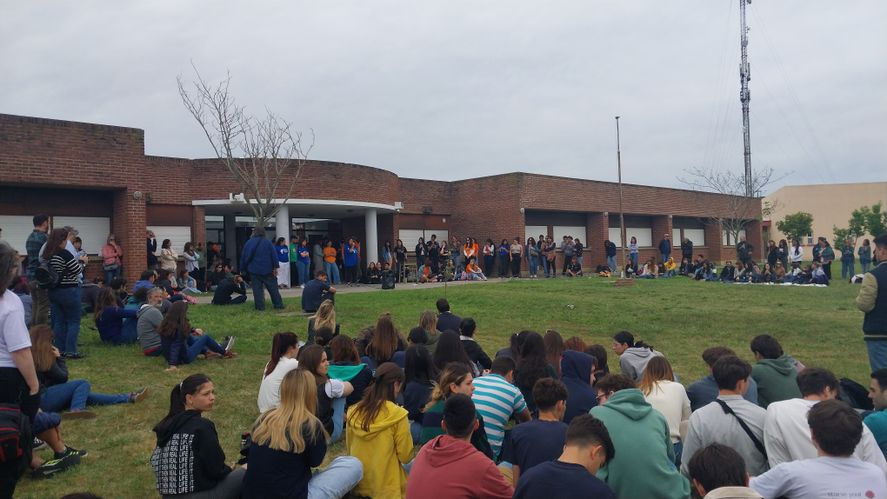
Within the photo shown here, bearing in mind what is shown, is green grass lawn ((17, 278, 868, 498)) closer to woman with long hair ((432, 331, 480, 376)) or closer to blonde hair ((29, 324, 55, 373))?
blonde hair ((29, 324, 55, 373))

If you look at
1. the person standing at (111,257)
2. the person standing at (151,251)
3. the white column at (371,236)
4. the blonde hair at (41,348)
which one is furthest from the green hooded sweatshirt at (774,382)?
the white column at (371,236)

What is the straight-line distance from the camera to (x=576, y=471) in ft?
10.1

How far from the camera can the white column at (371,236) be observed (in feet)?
78.3

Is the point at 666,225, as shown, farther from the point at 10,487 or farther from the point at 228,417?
the point at 10,487

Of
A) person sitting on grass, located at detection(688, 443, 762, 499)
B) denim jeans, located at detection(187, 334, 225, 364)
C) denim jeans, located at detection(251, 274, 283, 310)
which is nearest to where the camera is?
person sitting on grass, located at detection(688, 443, 762, 499)

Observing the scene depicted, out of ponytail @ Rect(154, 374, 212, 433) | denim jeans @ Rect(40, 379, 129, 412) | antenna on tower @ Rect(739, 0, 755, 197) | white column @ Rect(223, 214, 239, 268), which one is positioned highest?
antenna on tower @ Rect(739, 0, 755, 197)

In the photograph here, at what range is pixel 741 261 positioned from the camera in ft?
80.2

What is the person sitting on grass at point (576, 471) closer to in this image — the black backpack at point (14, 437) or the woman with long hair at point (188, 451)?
the woman with long hair at point (188, 451)

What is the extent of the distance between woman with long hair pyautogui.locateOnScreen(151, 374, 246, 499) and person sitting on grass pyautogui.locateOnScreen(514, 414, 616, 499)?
7.13 feet

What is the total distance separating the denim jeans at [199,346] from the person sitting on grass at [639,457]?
665 centimetres

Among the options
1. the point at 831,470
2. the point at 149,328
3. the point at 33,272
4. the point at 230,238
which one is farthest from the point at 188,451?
the point at 230,238

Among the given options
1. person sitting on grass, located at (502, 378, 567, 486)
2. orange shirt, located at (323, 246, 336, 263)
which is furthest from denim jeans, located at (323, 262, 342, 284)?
person sitting on grass, located at (502, 378, 567, 486)

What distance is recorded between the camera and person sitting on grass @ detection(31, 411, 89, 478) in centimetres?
529

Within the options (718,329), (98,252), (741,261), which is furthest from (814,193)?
(98,252)
